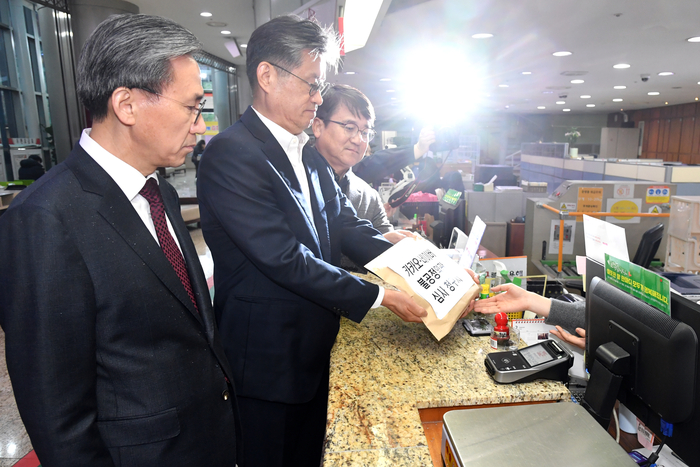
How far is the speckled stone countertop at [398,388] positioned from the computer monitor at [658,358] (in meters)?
0.16

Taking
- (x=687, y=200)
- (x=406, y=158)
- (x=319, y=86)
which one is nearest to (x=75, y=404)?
(x=319, y=86)

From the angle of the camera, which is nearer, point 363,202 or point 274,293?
point 274,293

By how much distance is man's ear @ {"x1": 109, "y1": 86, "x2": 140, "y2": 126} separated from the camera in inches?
30.5

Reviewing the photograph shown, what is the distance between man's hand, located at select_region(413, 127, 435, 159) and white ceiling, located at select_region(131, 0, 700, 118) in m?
1.53

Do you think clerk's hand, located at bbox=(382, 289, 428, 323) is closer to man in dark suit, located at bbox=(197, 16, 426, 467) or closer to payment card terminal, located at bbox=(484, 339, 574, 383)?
man in dark suit, located at bbox=(197, 16, 426, 467)

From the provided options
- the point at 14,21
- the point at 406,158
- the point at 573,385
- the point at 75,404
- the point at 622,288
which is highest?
the point at 14,21

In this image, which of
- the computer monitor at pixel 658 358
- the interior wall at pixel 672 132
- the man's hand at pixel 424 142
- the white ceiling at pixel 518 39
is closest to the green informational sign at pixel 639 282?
the computer monitor at pixel 658 358

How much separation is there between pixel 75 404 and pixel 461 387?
757 mm

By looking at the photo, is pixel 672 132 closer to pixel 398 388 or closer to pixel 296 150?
pixel 296 150

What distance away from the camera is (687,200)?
2.52 m

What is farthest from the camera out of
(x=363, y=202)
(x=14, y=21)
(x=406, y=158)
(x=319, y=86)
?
(x=14, y=21)

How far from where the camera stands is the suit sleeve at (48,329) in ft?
2.18

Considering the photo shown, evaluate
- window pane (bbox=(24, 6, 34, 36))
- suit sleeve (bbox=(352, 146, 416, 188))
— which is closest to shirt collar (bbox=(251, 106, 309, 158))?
suit sleeve (bbox=(352, 146, 416, 188))

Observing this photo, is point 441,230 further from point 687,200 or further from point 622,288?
point 622,288
